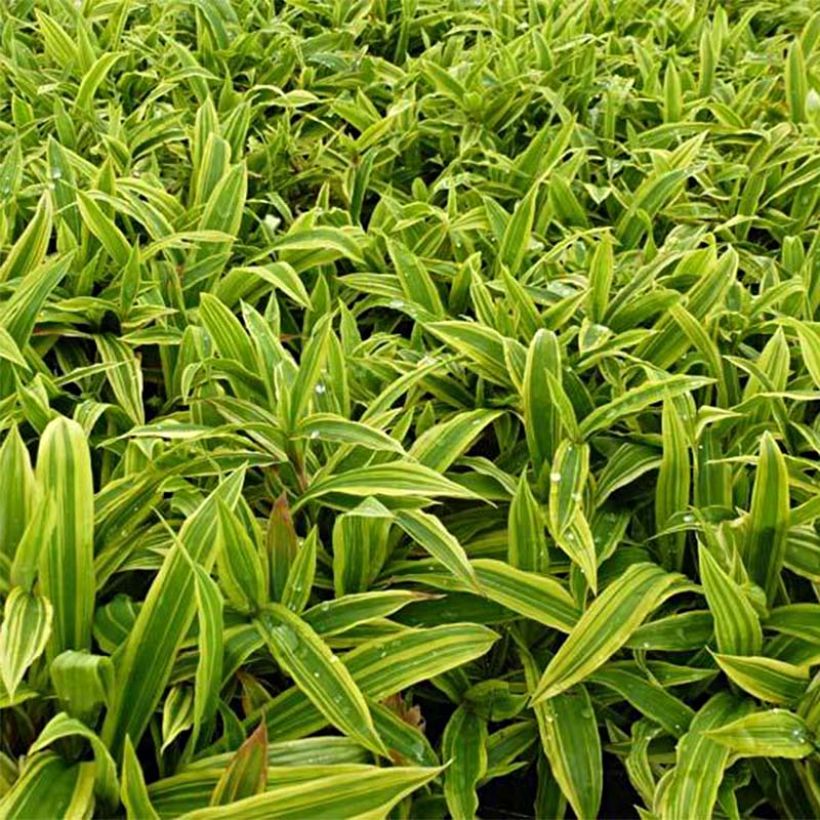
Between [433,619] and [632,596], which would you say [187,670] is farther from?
[632,596]

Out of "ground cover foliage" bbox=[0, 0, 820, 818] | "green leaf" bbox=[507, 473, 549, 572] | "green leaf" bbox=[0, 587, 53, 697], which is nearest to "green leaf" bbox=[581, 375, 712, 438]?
"ground cover foliage" bbox=[0, 0, 820, 818]

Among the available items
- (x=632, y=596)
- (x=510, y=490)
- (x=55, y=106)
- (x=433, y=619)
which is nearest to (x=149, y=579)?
(x=433, y=619)

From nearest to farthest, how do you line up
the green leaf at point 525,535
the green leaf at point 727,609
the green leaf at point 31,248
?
the green leaf at point 727,609 < the green leaf at point 525,535 < the green leaf at point 31,248

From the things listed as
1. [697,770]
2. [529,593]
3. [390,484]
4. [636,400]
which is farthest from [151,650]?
[636,400]

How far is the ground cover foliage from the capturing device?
1208 mm

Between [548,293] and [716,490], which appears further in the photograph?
[548,293]

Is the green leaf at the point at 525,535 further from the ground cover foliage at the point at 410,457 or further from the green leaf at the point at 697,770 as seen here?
the green leaf at the point at 697,770

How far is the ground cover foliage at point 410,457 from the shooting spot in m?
1.21

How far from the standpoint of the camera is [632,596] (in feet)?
4.44

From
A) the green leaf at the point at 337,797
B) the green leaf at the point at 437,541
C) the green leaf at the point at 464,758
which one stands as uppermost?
the green leaf at the point at 437,541

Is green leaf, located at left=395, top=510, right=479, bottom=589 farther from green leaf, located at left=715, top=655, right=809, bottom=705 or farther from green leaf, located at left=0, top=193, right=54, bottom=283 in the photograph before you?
green leaf, located at left=0, top=193, right=54, bottom=283

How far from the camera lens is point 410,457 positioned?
146 cm

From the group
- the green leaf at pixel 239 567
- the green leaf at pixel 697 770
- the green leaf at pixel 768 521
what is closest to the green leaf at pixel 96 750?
the green leaf at pixel 239 567

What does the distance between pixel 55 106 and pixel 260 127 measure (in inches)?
17.8
